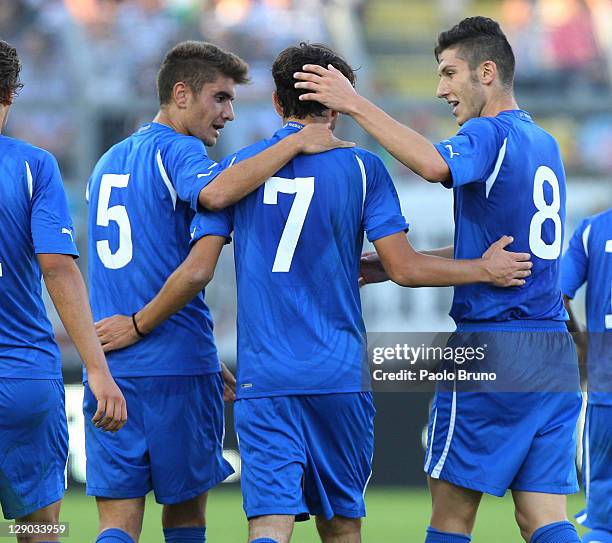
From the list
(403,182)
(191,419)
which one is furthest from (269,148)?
(403,182)

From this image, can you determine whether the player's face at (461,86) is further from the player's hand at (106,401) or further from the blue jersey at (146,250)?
the player's hand at (106,401)

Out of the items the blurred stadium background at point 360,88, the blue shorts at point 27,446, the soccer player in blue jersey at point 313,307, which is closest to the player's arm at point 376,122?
the soccer player in blue jersey at point 313,307

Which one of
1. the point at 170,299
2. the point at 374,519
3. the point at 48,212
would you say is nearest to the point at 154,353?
the point at 170,299

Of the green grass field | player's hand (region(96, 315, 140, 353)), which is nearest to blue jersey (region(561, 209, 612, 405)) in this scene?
player's hand (region(96, 315, 140, 353))

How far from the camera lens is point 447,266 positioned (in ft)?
14.1

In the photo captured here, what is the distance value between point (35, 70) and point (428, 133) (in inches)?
156

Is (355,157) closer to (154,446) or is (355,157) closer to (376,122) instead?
(376,122)

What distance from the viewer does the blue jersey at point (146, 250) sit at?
→ 470 centimetres

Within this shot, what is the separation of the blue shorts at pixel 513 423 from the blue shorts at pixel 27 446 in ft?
4.73

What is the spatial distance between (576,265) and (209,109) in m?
1.91

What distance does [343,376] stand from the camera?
13.8 feet

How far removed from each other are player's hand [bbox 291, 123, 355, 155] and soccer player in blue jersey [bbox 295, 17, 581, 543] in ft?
0.36

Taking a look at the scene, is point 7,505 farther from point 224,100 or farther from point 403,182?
point 403,182

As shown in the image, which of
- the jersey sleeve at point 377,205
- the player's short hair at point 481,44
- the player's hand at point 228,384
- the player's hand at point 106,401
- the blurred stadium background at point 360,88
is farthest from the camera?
the blurred stadium background at point 360,88
